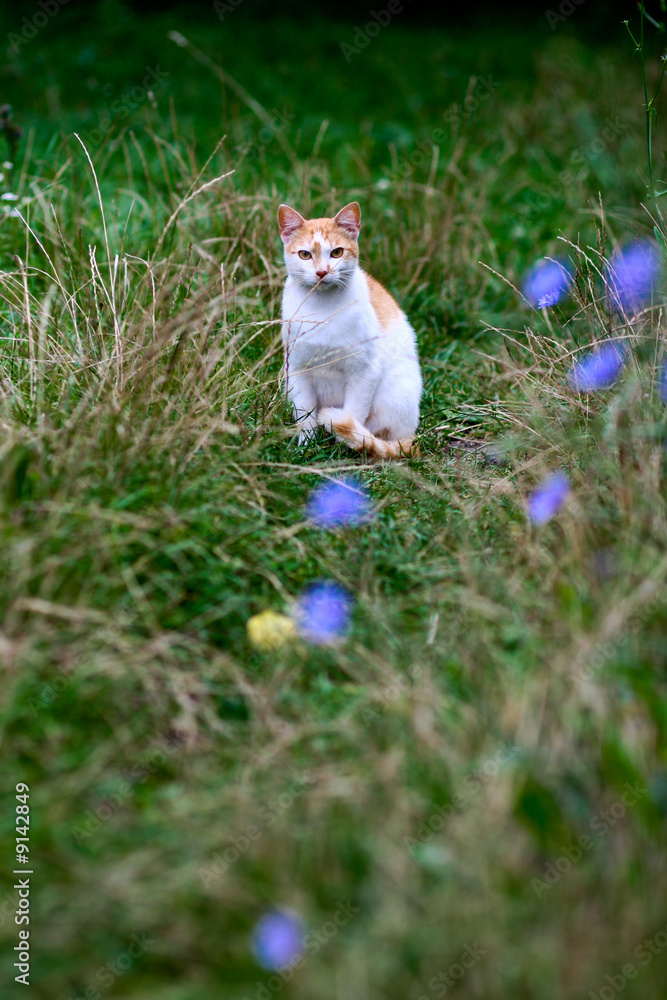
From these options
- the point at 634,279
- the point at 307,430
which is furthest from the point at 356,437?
the point at 634,279

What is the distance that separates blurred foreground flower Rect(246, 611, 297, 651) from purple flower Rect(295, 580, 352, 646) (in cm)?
2

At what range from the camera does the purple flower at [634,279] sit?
269 centimetres

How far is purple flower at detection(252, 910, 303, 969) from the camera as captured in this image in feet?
4.05

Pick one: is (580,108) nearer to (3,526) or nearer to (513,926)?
(3,526)

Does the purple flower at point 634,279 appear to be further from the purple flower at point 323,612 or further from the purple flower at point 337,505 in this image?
the purple flower at point 323,612
